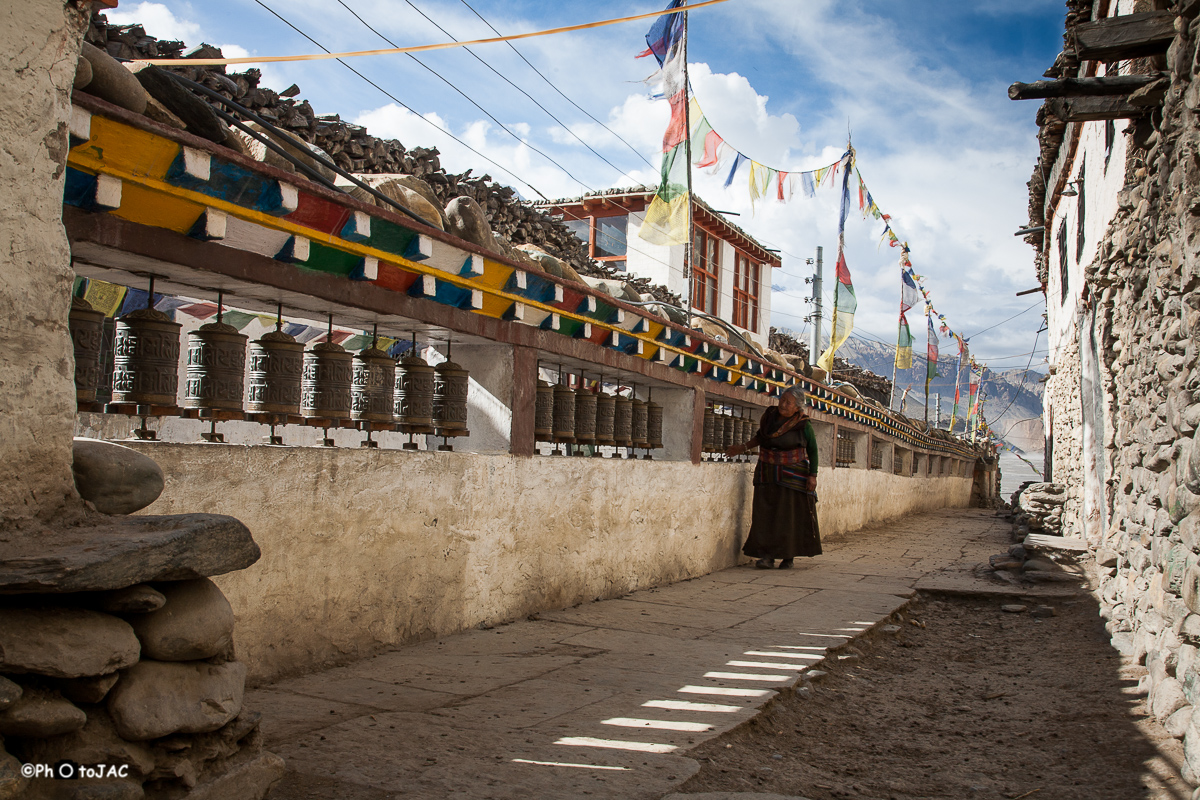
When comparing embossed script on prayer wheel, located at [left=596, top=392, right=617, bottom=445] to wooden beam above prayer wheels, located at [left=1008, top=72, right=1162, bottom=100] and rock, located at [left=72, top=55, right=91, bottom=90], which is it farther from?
rock, located at [left=72, top=55, right=91, bottom=90]

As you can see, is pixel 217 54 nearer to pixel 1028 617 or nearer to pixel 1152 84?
pixel 1152 84

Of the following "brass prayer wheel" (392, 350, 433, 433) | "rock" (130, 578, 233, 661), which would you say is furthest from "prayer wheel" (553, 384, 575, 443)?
"rock" (130, 578, 233, 661)

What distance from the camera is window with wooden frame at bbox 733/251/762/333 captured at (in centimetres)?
2452

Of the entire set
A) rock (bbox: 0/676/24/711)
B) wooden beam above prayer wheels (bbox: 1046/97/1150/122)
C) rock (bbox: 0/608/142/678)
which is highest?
wooden beam above prayer wheels (bbox: 1046/97/1150/122)

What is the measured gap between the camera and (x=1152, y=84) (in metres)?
4.23

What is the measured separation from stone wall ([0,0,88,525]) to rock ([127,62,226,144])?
85 cm

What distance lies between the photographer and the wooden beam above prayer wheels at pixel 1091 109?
4535mm

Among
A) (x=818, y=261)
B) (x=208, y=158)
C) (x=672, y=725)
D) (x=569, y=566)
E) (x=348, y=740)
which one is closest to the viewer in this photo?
(x=348, y=740)

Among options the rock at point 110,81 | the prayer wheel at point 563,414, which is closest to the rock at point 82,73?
the rock at point 110,81

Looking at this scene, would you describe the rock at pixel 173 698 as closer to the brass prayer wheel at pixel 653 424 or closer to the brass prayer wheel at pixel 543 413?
the brass prayer wheel at pixel 543 413

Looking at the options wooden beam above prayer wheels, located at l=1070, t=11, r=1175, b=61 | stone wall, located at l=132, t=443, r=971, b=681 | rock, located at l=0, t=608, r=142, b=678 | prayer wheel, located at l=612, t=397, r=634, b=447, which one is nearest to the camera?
rock, located at l=0, t=608, r=142, b=678

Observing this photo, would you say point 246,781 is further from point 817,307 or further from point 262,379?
point 817,307

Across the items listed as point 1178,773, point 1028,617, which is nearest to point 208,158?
point 1178,773

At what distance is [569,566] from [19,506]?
3748 mm
